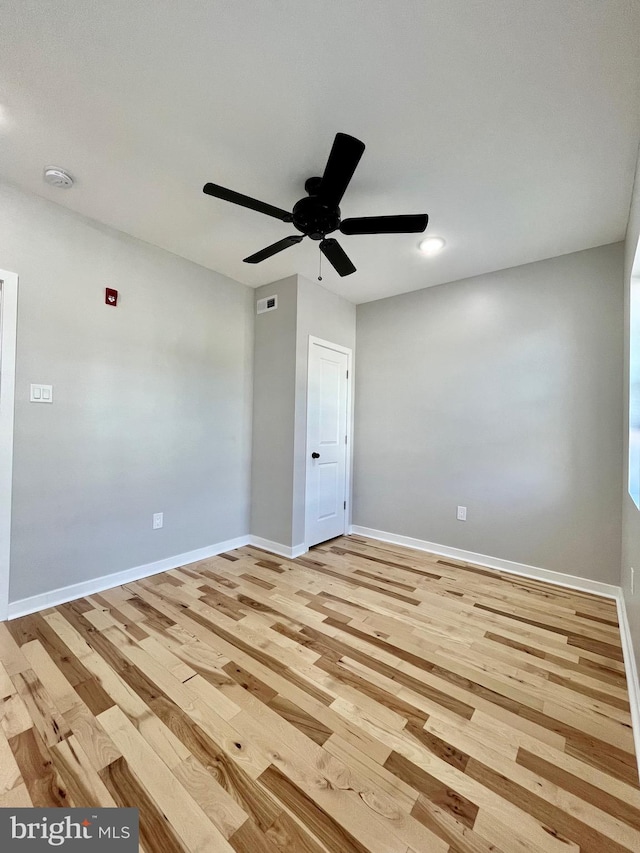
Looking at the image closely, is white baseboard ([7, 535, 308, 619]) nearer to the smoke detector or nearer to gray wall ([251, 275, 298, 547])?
gray wall ([251, 275, 298, 547])

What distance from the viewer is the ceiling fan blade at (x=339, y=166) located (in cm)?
142

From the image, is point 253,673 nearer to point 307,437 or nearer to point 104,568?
point 104,568

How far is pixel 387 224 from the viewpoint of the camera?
5.99 ft

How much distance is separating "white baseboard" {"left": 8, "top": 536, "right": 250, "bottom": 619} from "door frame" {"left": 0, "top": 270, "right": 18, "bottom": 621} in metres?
0.10

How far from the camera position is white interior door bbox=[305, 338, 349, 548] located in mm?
3564

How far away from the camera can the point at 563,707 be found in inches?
62.6

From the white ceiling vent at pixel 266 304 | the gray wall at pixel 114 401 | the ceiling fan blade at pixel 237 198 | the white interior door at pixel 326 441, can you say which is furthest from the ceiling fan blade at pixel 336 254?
the gray wall at pixel 114 401

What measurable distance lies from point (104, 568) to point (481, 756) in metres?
2.59

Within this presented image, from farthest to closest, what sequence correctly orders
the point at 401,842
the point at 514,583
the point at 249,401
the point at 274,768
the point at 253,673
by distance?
the point at 249,401
the point at 514,583
the point at 253,673
the point at 274,768
the point at 401,842

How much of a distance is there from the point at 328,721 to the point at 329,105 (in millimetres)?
2728

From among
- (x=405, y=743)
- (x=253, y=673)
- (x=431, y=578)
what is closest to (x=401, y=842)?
(x=405, y=743)

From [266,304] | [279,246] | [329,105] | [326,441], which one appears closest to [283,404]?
[326,441]

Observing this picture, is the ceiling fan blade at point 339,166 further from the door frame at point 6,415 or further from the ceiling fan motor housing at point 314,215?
the door frame at point 6,415

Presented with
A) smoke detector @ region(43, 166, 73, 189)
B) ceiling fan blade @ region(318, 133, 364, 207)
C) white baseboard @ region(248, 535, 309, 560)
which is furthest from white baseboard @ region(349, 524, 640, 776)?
smoke detector @ region(43, 166, 73, 189)
